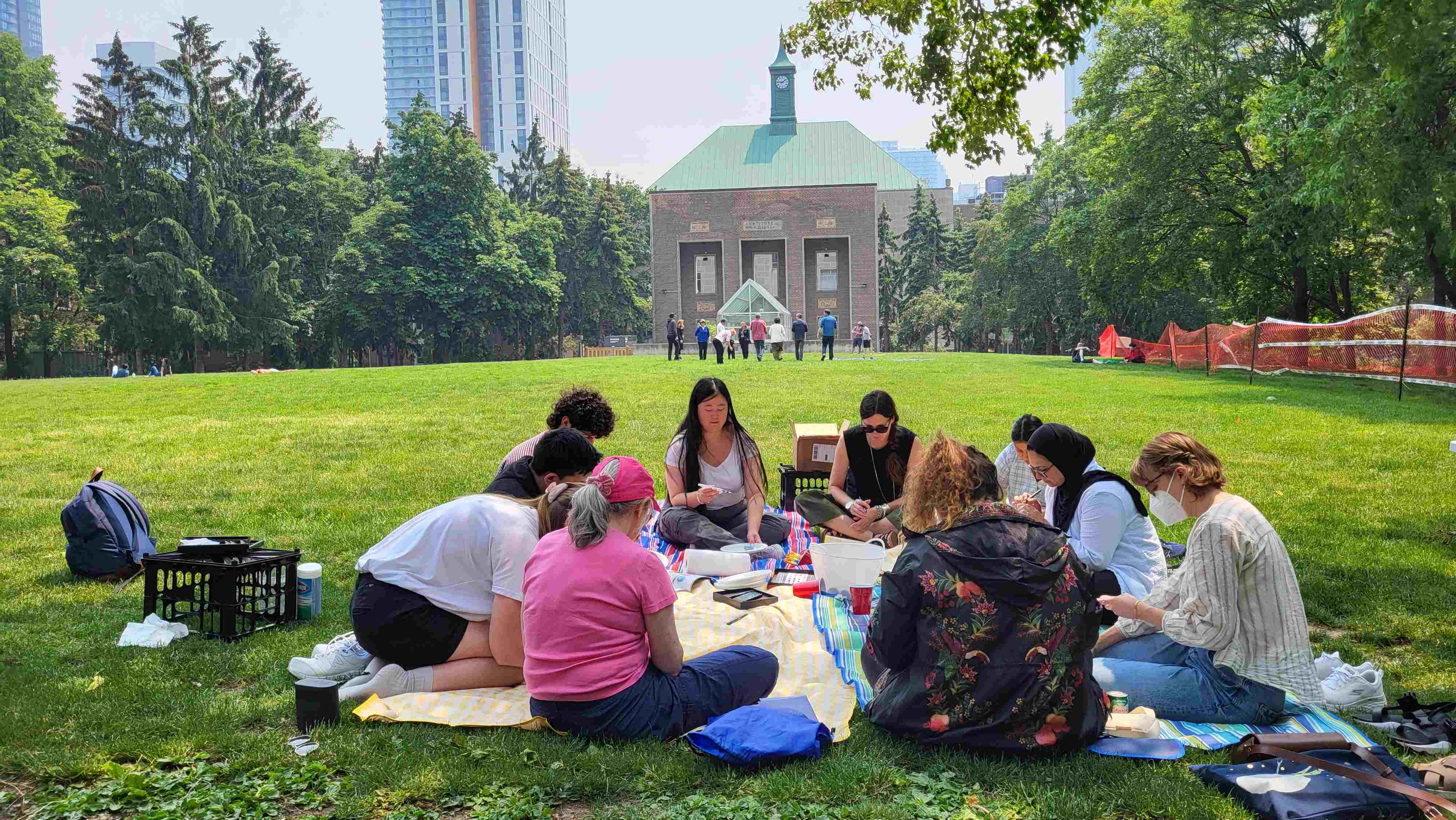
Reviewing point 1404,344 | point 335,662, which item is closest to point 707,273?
point 1404,344

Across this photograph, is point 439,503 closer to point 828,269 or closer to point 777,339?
point 777,339

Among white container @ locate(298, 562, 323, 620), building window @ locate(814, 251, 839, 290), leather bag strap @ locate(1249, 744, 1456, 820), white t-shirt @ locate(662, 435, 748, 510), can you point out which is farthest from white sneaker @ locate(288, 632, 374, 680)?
building window @ locate(814, 251, 839, 290)

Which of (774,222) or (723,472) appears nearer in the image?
(723,472)

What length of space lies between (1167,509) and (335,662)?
4.01 metres

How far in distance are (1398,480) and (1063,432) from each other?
6.89 metres

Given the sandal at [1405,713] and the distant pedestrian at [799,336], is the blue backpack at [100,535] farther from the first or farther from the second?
the distant pedestrian at [799,336]

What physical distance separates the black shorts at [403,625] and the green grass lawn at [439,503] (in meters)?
0.38

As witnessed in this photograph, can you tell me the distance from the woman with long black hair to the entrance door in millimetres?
58240

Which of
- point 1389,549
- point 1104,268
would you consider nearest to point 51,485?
point 1389,549

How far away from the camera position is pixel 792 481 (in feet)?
28.6

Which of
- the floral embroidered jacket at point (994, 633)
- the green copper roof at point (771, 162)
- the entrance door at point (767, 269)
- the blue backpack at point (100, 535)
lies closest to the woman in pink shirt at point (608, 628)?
the floral embroidered jacket at point (994, 633)

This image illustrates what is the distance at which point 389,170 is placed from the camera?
50.7 metres

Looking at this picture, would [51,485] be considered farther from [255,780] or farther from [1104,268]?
[1104,268]

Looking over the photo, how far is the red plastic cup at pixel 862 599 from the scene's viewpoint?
215 inches
